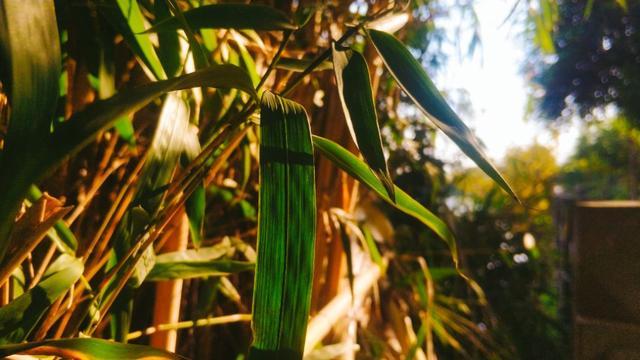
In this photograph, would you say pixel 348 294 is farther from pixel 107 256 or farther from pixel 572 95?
pixel 572 95

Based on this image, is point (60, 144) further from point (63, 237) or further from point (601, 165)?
point (601, 165)

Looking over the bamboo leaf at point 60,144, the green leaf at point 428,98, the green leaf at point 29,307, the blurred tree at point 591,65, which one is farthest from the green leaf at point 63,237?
the blurred tree at point 591,65

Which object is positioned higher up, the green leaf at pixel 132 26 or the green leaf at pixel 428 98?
the green leaf at pixel 132 26

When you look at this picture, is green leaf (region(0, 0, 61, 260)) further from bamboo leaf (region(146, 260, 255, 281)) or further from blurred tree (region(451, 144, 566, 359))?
blurred tree (region(451, 144, 566, 359))

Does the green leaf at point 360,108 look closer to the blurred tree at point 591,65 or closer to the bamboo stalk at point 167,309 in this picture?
the bamboo stalk at point 167,309

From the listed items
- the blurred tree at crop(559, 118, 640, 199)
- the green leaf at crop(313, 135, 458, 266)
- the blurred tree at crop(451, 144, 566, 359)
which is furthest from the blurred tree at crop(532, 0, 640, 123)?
the green leaf at crop(313, 135, 458, 266)

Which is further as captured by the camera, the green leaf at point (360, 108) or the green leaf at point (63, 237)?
the green leaf at point (63, 237)

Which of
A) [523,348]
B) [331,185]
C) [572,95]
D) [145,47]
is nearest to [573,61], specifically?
[572,95]
